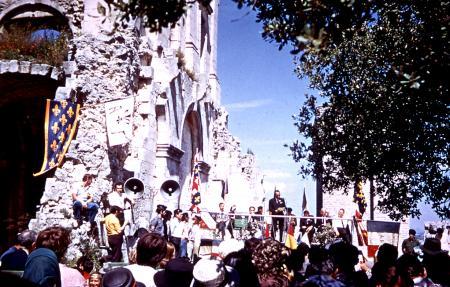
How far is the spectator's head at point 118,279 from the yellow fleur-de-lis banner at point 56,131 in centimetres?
884

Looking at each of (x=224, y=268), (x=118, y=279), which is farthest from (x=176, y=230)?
(x=118, y=279)

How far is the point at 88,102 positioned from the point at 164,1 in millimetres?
8486

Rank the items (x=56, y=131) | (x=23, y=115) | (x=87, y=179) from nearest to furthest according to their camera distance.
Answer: (x=87, y=179), (x=56, y=131), (x=23, y=115)

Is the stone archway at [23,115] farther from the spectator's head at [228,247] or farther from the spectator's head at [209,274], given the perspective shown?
the spectator's head at [209,274]

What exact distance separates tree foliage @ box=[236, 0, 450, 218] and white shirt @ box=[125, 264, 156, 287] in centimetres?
360

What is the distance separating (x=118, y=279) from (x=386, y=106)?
33.7 ft

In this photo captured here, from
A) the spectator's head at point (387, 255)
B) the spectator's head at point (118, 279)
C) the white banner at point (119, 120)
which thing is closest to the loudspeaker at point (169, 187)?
the white banner at point (119, 120)

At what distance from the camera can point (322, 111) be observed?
685 inches

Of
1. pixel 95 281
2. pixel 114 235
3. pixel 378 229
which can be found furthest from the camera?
pixel 378 229

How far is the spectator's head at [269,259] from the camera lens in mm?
4188

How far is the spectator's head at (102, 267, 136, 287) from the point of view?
3.17 metres

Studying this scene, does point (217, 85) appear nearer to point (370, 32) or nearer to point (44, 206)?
point (370, 32)

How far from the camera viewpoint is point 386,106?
12.0 meters

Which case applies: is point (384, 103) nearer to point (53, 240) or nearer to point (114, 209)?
point (114, 209)
